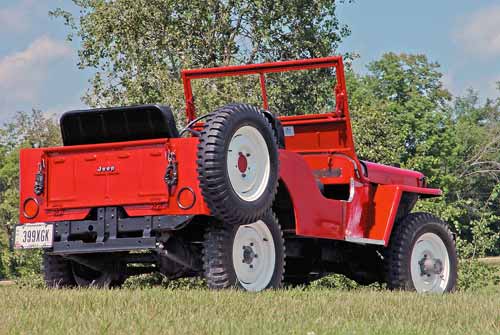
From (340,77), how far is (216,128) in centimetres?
271

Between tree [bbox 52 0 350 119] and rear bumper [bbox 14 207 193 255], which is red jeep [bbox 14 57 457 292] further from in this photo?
tree [bbox 52 0 350 119]

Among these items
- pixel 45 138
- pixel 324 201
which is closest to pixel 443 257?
pixel 324 201

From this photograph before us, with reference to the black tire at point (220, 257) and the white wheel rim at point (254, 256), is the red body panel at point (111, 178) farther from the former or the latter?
the white wheel rim at point (254, 256)

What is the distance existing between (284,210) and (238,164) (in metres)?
1.22

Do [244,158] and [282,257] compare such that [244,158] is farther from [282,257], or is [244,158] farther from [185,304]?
[185,304]

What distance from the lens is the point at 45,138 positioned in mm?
64938

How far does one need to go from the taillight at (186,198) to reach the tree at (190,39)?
22.2m

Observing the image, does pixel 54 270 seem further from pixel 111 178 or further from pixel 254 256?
pixel 254 256

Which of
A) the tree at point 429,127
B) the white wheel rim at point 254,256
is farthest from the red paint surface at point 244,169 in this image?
the tree at point 429,127

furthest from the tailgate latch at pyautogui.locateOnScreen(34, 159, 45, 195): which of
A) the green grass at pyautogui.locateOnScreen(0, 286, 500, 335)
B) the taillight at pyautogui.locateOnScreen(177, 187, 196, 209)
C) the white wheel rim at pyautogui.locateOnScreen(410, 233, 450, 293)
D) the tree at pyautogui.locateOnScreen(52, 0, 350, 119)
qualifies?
the tree at pyautogui.locateOnScreen(52, 0, 350, 119)

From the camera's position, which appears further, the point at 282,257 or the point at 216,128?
the point at 282,257

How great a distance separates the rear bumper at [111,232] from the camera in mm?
9008

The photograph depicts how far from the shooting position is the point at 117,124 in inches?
375

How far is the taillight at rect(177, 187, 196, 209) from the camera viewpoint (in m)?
8.91
